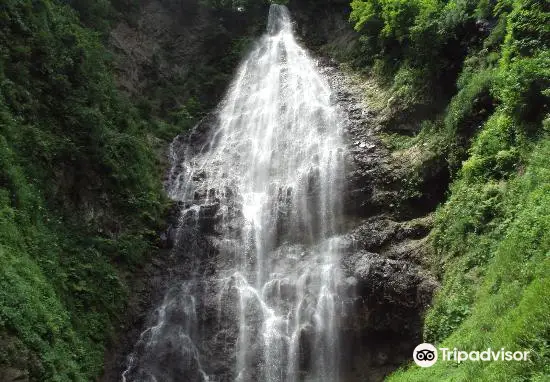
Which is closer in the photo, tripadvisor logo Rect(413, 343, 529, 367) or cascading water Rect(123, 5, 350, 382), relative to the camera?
tripadvisor logo Rect(413, 343, 529, 367)

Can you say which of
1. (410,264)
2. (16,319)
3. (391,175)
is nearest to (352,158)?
(391,175)

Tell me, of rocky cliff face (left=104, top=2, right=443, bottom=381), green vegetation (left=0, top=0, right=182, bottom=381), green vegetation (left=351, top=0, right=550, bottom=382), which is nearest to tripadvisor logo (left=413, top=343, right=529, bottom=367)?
green vegetation (left=351, top=0, right=550, bottom=382)

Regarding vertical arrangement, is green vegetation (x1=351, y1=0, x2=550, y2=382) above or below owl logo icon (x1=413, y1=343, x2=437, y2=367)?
above

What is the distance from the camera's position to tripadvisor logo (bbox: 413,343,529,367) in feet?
25.9

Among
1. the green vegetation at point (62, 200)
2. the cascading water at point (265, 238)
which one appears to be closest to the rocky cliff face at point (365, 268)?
the cascading water at point (265, 238)

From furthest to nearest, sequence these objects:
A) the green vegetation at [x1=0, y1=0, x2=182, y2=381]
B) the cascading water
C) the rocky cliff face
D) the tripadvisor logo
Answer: the cascading water
the rocky cliff face
the green vegetation at [x1=0, y1=0, x2=182, y2=381]
the tripadvisor logo

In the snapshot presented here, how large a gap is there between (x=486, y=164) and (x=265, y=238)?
318 inches

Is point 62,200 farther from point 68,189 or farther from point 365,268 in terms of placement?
point 365,268

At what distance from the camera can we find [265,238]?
17969 millimetres

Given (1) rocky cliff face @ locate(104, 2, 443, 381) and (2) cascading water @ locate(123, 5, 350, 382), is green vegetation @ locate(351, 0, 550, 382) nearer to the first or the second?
(1) rocky cliff face @ locate(104, 2, 443, 381)

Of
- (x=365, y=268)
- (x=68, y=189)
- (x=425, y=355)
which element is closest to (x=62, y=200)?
(x=68, y=189)

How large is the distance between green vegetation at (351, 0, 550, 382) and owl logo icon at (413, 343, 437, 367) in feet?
0.88

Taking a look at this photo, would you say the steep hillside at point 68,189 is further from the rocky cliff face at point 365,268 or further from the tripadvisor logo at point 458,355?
the tripadvisor logo at point 458,355

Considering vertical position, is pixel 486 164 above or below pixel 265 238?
above
